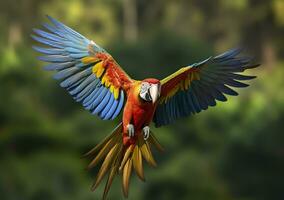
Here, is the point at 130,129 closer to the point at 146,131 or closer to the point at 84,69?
the point at 146,131

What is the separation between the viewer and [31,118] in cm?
1438

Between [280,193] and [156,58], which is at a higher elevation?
[156,58]

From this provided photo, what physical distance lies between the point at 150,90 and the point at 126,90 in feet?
0.56

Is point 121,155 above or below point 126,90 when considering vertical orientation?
below

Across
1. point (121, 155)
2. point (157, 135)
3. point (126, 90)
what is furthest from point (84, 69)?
point (157, 135)

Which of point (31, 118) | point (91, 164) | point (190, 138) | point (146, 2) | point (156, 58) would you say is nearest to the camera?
point (91, 164)

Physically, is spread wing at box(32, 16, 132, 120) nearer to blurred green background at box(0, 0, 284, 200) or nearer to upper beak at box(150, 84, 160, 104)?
upper beak at box(150, 84, 160, 104)

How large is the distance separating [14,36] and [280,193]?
20609mm

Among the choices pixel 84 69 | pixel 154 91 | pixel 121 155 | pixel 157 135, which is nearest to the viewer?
pixel 154 91

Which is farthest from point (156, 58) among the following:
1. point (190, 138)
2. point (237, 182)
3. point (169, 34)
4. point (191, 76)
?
point (191, 76)

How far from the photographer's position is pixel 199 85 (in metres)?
2.08

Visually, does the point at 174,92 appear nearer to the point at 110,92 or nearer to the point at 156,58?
the point at 110,92

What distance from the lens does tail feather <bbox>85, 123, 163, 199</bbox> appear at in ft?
6.21

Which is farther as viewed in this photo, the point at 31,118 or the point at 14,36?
the point at 14,36
